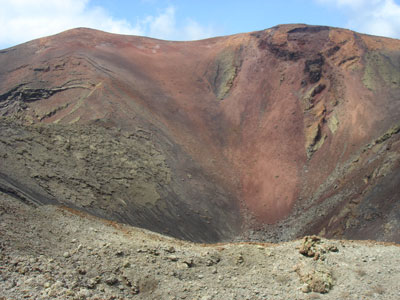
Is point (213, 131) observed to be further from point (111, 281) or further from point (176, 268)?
point (111, 281)

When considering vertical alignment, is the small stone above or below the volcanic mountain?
below

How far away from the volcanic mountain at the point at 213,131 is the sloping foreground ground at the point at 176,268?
4.61 m

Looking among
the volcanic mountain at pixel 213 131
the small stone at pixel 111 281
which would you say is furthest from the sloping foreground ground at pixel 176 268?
the volcanic mountain at pixel 213 131

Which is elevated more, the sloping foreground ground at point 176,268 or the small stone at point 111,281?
the sloping foreground ground at point 176,268

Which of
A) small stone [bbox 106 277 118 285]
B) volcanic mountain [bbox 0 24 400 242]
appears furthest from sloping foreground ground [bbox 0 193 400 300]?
volcanic mountain [bbox 0 24 400 242]

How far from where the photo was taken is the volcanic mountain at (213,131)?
18.8 meters

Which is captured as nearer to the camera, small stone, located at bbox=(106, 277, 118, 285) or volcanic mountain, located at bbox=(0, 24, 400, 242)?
small stone, located at bbox=(106, 277, 118, 285)

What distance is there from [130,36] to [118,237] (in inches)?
1320

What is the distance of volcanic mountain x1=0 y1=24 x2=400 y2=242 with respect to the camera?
18766 mm

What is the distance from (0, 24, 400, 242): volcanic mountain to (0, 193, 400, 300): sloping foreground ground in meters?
4.61

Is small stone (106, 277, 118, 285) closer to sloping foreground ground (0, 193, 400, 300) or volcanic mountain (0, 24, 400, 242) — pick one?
sloping foreground ground (0, 193, 400, 300)

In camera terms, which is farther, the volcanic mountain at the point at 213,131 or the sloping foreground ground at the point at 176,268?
the volcanic mountain at the point at 213,131

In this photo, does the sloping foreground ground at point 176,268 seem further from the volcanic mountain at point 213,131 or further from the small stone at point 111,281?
the volcanic mountain at point 213,131

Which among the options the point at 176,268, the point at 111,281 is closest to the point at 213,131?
the point at 176,268
